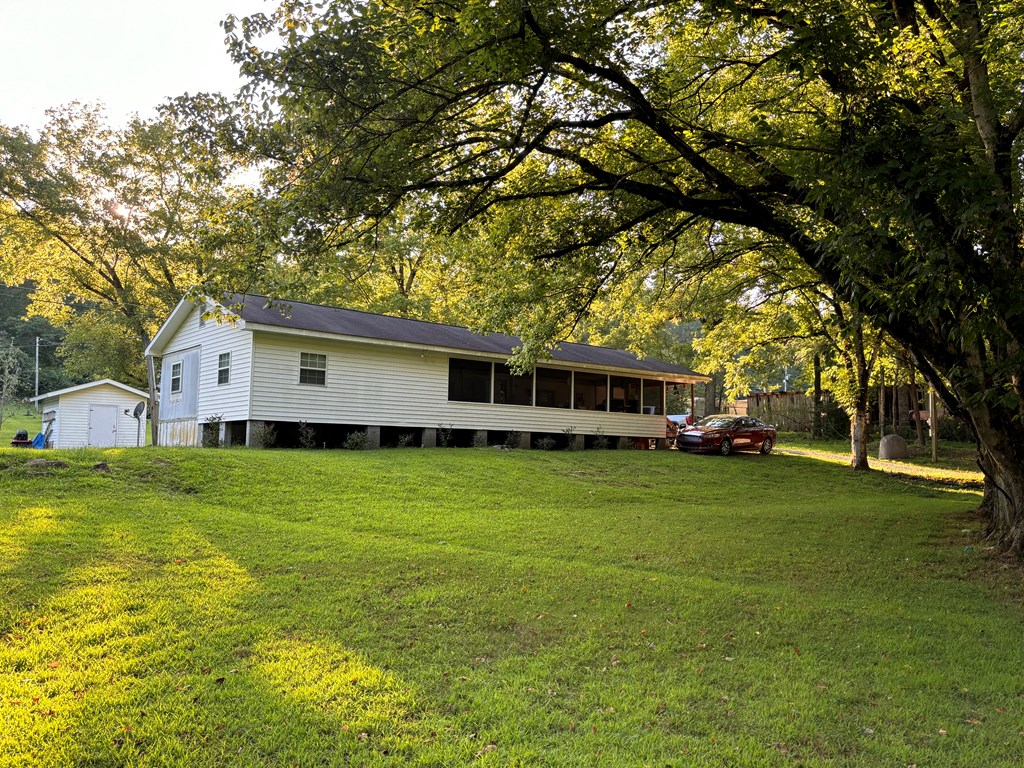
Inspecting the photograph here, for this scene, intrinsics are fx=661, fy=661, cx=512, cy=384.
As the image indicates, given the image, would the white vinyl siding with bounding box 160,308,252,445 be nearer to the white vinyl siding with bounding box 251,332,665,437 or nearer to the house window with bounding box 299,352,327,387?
the white vinyl siding with bounding box 251,332,665,437

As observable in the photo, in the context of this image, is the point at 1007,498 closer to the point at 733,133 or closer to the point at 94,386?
the point at 733,133

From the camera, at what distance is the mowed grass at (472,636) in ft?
11.2

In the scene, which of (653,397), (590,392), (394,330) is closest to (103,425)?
(394,330)

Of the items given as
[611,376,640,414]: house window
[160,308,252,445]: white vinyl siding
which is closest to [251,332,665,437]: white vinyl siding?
[160,308,252,445]: white vinyl siding

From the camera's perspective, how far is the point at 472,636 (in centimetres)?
504

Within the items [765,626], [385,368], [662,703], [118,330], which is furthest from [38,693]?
[118,330]

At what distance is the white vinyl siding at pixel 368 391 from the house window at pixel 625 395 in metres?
3.64

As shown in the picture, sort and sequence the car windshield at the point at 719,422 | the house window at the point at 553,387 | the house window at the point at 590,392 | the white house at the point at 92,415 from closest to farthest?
1. the house window at the point at 553,387
2. the car windshield at the point at 719,422
3. the house window at the point at 590,392
4. the white house at the point at 92,415

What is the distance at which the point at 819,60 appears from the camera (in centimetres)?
586

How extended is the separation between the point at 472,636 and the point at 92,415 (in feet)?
80.3

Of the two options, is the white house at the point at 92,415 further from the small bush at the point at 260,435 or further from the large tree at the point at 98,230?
the small bush at the point at 260,435

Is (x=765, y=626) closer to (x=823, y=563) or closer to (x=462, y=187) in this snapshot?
(x=823, y=563)

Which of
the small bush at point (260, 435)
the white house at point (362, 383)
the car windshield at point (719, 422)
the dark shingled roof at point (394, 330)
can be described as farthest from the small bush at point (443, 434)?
the car windshield at point (719, 422)

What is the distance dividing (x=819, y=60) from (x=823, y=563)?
5.67 m
